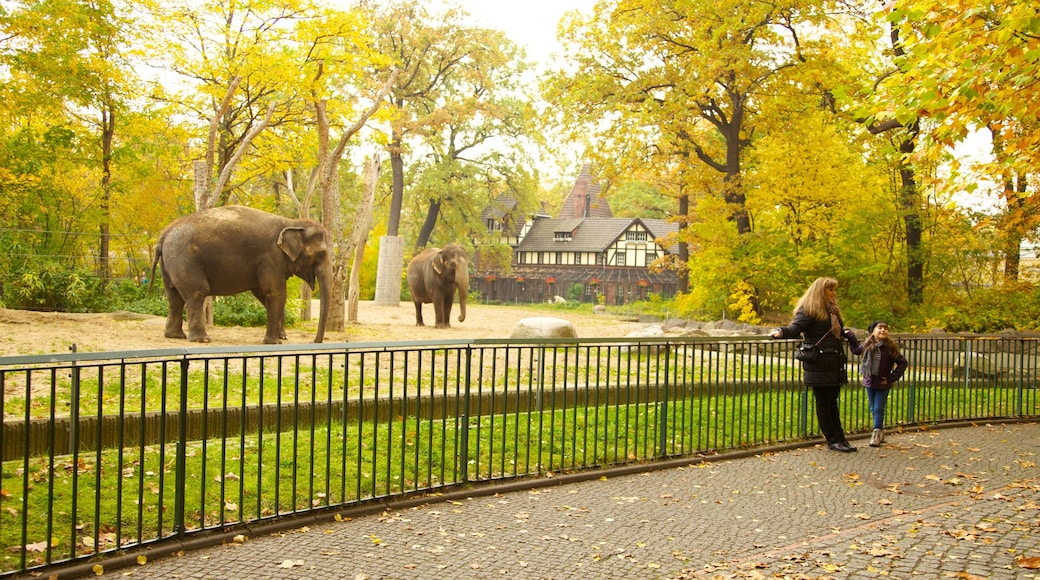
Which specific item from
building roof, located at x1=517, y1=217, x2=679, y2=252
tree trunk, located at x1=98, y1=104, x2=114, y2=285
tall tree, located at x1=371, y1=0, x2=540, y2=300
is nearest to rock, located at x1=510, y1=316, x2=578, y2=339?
tree trunk, located at x1=98, y1=104, x2=114, y2=285

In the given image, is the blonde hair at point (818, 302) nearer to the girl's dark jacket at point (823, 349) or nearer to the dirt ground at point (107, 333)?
the girl's dark jacket at point (823, 349)

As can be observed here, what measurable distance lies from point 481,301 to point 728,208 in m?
34.3

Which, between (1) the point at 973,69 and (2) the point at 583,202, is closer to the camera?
(1) the point at 973,69

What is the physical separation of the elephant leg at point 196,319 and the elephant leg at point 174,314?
0.30m

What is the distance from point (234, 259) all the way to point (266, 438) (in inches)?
327

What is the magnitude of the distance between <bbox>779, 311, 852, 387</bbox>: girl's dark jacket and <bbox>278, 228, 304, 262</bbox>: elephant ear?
980 cm

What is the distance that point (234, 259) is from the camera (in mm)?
16109

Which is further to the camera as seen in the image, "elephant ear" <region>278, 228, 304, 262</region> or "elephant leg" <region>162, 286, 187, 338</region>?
"elephant ear" <region>278, 228, 304, 262</region>

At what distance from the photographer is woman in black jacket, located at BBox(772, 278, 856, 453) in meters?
9.71

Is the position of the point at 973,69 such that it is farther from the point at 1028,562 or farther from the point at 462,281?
the point at 462,281

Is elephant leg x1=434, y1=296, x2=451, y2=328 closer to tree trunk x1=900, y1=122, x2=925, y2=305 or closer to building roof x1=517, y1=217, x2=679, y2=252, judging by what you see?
tree trunk x1=900, y1=122, x2=925, y2=305

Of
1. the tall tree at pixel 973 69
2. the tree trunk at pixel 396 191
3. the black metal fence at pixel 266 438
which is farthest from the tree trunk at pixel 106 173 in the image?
the tree trunk at pixel 396 191

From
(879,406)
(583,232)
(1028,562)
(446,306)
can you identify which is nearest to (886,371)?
(879,406)

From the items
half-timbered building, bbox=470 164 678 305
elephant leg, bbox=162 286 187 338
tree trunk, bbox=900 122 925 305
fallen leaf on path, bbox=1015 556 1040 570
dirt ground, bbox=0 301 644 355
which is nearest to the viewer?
fallen leaf on path, bbox=1015 556 1040 570
